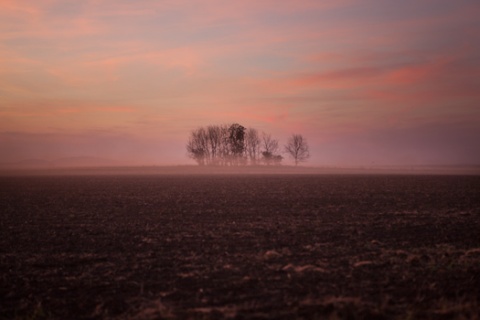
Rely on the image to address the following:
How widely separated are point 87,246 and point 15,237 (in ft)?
12.7

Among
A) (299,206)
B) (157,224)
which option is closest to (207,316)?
(157,224)

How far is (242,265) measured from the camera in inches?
428

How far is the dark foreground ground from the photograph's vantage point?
7.95m

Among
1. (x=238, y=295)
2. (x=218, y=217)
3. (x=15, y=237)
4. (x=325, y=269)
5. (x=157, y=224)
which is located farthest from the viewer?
(x=218, y=217)

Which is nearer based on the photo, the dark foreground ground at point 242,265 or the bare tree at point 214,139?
the dark foreground ground at point 242,265

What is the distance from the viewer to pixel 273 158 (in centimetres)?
12688

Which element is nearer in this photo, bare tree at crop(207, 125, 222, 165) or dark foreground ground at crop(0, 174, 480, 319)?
dark foreground ground at crop(0, 174, 480, 319)

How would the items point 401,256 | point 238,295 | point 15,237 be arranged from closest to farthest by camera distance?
point 238,295 → point 401,256 → point 15,237

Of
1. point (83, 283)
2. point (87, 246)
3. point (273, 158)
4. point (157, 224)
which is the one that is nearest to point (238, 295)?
point (83, 283)

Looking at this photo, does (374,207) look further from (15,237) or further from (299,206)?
(15,237)

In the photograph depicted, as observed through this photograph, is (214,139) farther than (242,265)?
Yes

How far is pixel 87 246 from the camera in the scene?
1372 cm

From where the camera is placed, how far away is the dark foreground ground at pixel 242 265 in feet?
26.1

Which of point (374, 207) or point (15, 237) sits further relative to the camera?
point (374, 207)
